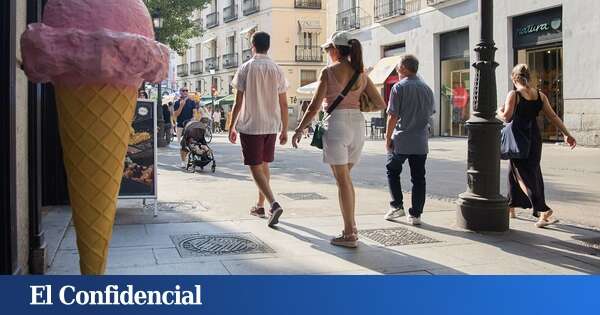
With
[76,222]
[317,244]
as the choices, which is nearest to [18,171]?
[76,222]

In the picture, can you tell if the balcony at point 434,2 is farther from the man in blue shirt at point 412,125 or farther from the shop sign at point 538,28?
the man in blue shirt at point 412,125

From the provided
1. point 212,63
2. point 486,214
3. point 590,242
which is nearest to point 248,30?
point 212,63

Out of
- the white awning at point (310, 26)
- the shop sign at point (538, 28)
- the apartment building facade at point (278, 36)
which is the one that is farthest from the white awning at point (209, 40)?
the shop sign at point (538, 28)

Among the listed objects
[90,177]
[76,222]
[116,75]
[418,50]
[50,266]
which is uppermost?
[418,50]

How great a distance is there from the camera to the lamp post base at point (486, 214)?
229 inches

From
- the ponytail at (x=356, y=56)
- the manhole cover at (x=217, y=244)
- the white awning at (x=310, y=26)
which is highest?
the white awning at (x=310, y=26)

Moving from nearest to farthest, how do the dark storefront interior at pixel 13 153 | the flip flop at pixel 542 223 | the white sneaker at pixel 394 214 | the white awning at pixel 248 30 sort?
the dark storefront interior at pixel 13 153 → the flip flop at pixel 542 223 → the white sneaker at pixel 394 214 → the white awning at pixel 248 30

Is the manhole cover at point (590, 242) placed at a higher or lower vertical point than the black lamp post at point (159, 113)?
lower

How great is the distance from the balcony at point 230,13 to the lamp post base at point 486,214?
46.1 metres

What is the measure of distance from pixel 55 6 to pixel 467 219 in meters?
4.61

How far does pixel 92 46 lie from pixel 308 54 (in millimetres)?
43496

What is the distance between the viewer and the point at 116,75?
7.07 feet

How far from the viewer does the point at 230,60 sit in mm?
50438

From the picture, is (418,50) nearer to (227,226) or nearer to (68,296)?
(227,226)
